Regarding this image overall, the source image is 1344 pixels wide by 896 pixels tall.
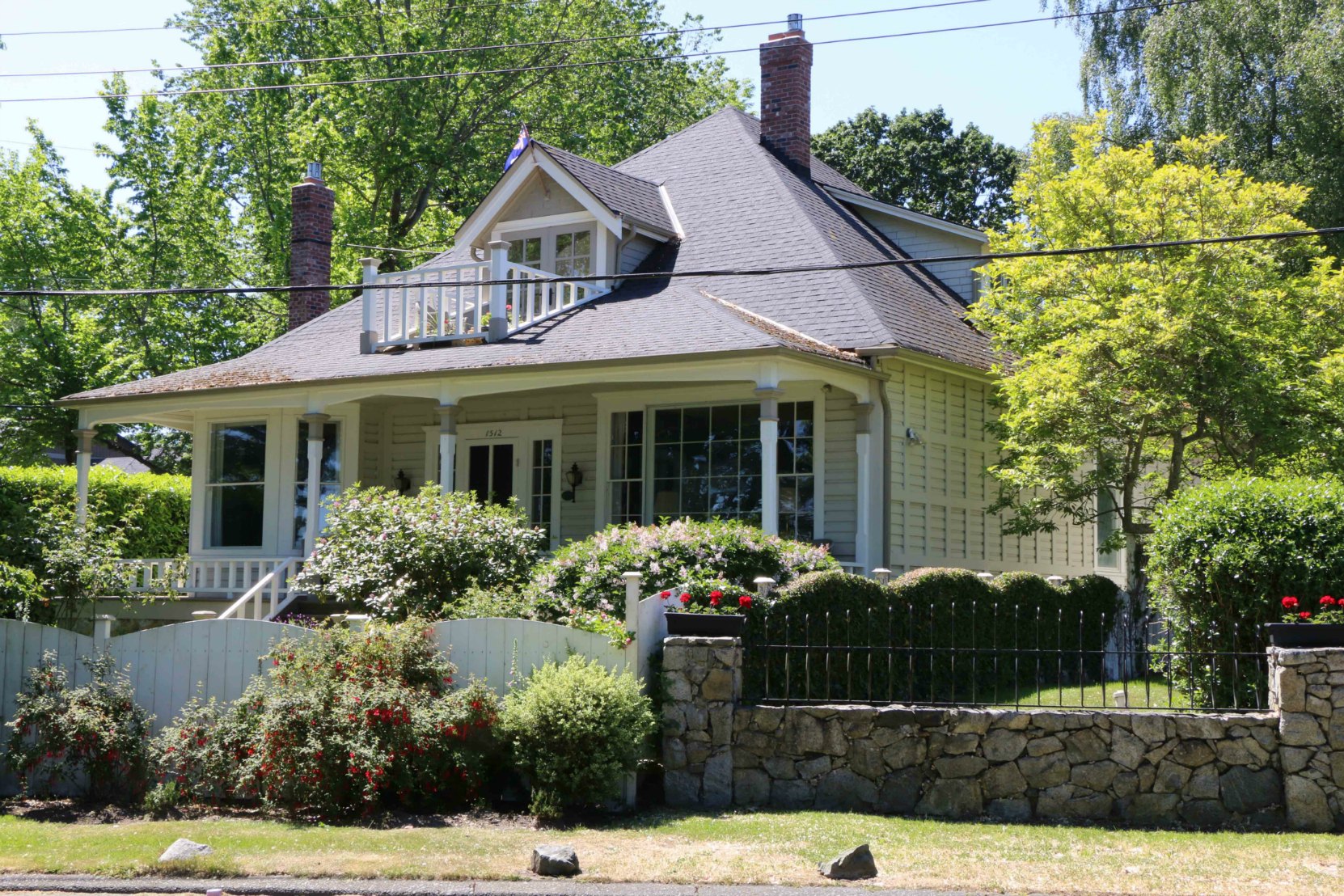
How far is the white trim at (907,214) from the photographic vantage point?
21609 mm

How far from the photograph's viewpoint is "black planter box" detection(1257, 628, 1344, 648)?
9.49 meters

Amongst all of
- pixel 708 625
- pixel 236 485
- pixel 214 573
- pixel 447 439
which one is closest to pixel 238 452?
pixel 236 485

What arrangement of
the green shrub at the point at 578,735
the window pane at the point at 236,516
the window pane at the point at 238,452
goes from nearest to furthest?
1. the green shrub at the point at 578,735
2. the window pane at the point at 236,516
3. the window pane at the point at 238,452

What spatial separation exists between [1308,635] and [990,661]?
5.09 m

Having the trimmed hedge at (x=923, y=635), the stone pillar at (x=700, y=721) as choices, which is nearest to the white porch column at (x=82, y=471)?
the trimmed hedge at (x=923, y=635)

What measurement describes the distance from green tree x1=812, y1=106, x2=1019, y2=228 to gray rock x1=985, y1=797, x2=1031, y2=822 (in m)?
31.9

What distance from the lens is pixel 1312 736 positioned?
9477 mm

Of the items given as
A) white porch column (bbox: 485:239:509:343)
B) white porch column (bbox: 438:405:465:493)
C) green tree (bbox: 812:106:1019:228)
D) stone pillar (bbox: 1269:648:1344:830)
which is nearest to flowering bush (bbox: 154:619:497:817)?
stone pillar (bbox: 1269:648:1344:830)

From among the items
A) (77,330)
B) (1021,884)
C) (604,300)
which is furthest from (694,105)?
(1021,884)

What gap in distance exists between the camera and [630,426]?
18797 mm

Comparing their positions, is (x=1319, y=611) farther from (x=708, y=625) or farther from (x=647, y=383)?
(x=647, y=383)

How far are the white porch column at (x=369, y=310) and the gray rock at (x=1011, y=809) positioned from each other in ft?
39.2

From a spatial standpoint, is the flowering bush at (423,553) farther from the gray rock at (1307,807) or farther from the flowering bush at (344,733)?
the gray rock at (1307,807)

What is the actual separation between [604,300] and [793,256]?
269cm
